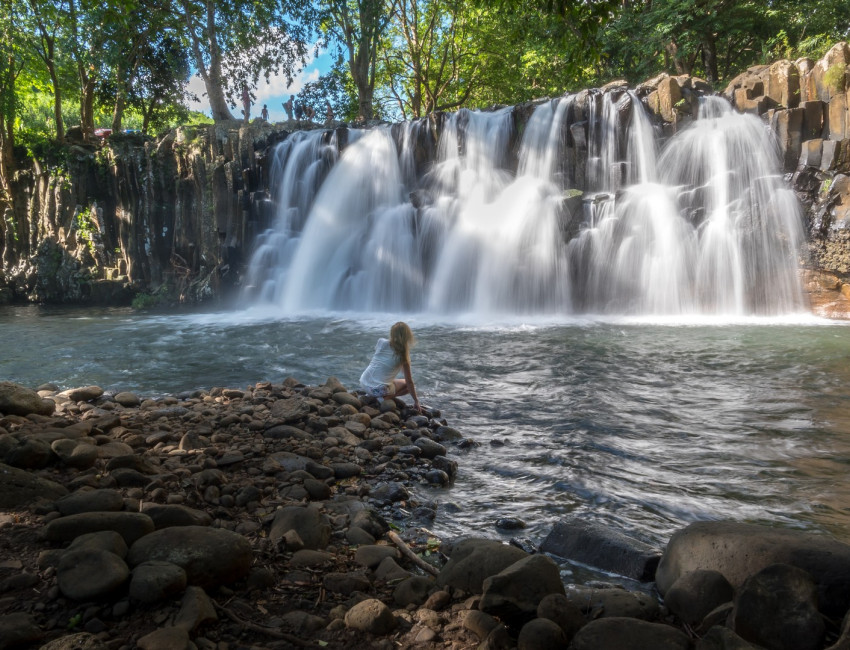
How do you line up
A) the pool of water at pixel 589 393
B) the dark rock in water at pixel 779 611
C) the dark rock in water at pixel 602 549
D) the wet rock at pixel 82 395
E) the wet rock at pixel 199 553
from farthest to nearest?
the wet rock at pixel 82 395 → the pool of water at pixel 589 393 → the dark rock in water at pixel 602 549 → the wet rock at pixel 199 553 → the dark rock in water at pixel 779 611

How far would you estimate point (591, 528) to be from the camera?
4.02 m

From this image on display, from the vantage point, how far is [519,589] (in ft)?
9.57

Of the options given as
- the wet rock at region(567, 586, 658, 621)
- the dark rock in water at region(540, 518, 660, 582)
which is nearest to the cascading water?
the dark rock in water at region(540, 518, 660, 582)

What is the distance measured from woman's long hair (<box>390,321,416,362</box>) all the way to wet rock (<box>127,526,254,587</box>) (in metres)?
4.34

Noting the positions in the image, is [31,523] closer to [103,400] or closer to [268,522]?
[268,522]

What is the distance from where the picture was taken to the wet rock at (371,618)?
9.30ft

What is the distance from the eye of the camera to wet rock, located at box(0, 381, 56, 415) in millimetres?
5801

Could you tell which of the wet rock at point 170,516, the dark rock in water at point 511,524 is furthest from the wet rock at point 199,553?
the dark rock in water at point 511,524

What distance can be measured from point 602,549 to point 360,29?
29.0 meters

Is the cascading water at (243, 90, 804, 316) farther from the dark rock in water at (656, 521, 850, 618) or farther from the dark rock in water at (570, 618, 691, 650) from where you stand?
the dark rock in water at (570, 618, 691, 650)

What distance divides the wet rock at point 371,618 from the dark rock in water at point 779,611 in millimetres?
1483

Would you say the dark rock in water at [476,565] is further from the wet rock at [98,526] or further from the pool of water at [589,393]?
the wet rock at [98,526]

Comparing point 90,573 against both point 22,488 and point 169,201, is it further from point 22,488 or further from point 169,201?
point 169,201

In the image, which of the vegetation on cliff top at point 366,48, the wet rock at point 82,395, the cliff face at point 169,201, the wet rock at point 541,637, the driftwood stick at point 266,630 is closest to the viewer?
the wet rock at point 541,637
